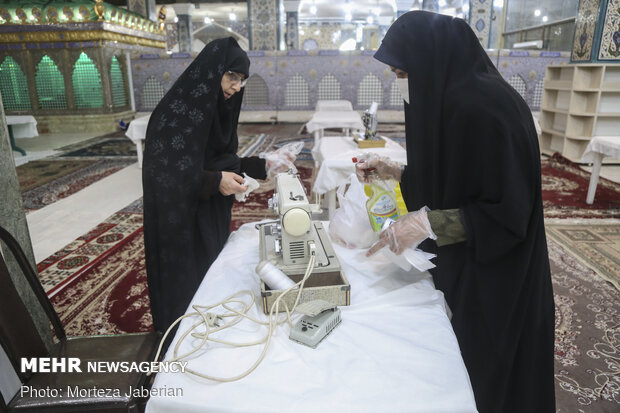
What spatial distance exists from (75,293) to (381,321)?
90.8 inches

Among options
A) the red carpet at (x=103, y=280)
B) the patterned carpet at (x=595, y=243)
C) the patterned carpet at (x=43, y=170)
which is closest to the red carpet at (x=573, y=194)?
the patterned carpet at (x=595, y=243)

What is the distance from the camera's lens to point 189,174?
161cm

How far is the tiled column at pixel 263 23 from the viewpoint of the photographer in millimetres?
11266

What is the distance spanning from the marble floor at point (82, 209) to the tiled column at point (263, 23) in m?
6.47

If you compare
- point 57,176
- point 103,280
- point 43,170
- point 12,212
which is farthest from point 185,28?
point 12,212

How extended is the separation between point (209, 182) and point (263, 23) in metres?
10.8

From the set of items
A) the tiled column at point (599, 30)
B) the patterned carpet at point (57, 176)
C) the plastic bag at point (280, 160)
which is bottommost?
the patterned carpet at point (57, 176)

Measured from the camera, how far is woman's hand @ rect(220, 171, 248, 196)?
1674 mm

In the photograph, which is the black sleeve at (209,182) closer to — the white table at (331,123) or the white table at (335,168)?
the white table at (335,168)

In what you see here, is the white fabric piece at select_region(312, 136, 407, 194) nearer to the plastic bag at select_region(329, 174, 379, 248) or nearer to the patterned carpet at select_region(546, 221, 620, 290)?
the patterned carpet at select_region(546, 221, 620, 290)

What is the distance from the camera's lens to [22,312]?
1.25 metres

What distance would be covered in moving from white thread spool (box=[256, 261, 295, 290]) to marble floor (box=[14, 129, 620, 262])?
277 centimetres

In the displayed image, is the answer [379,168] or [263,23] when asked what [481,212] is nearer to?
[379,168]

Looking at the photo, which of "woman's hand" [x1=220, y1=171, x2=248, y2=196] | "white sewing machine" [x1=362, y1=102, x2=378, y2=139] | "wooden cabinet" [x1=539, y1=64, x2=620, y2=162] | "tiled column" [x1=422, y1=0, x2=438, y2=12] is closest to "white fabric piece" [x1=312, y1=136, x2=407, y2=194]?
"white sewing machine" [x1=362, y1=102, x2=378, y2=139]
